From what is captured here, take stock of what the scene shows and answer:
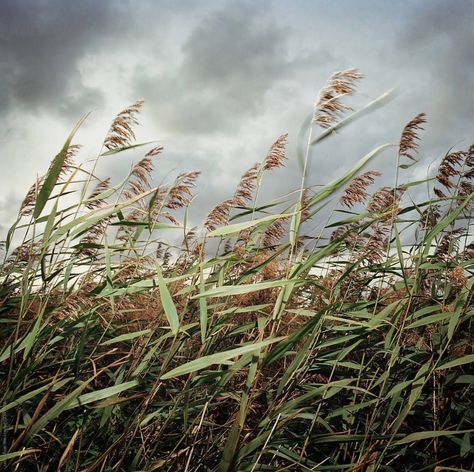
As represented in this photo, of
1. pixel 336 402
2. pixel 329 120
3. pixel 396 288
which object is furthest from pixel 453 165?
pixel 336 402

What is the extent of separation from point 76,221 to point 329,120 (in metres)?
1.27

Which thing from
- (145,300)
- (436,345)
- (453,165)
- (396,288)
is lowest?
(436,345)

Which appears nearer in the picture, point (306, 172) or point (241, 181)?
point (306, 172)

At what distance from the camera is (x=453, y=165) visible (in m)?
3.46

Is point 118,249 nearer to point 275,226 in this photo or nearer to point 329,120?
point 275,226

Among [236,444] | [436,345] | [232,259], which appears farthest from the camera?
[436,345]

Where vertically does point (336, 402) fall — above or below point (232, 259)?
below

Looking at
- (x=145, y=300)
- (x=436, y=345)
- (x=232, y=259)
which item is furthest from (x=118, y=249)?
(x=436, y=345)

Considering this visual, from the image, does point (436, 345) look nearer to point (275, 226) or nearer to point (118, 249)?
point (275, 226)

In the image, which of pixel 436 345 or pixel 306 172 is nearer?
pixel 306 172

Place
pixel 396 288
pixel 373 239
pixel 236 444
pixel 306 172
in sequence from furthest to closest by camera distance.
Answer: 1. pixel 373 239
2. pixel 396 288
3. pixel 306 172
4. pixel 236 444

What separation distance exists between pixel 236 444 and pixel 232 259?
886mm

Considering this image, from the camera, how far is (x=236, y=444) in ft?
6.22

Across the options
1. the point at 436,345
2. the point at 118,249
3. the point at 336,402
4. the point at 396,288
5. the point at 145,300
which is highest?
the point at 118,249
